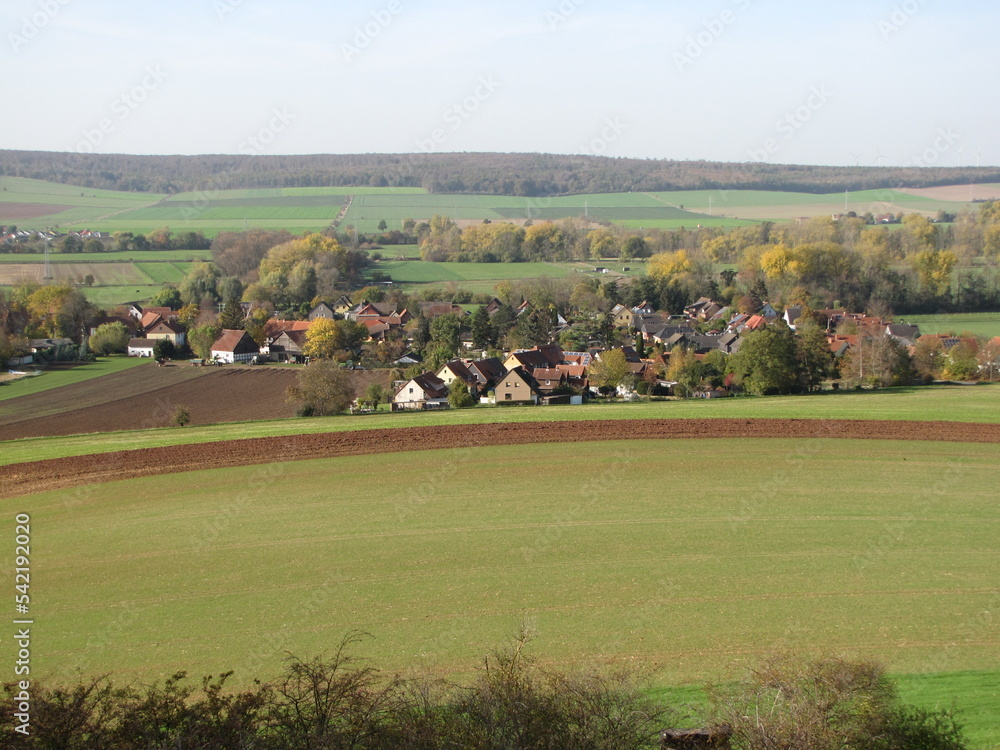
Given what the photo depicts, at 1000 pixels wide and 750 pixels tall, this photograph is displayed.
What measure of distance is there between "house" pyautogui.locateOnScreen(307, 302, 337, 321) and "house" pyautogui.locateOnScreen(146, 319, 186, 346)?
10.2 meters

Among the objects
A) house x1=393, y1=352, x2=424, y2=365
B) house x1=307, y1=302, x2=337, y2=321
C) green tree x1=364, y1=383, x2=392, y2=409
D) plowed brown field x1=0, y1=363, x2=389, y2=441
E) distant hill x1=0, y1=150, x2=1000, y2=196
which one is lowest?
plowed brown field x1=0, y1=363, x2=389, y2=441

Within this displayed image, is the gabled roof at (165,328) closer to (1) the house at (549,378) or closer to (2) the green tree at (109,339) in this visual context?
(2) the green tree at (109,339)

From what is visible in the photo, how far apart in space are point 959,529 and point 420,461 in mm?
11269

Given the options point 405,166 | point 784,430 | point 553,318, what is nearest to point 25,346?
point 553,318

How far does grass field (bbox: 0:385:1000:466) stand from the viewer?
75.9ft

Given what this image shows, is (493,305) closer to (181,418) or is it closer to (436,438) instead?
(181,418)

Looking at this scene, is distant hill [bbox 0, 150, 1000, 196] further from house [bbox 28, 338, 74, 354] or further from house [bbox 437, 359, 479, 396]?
house [bbox 437, 359, 479, 396]

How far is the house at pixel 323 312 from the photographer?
200ft

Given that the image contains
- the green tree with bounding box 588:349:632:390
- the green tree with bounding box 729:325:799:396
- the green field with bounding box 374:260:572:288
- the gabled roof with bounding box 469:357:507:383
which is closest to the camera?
the green tree with bounding box 729:325:799:396

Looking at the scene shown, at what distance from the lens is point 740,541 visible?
46.1ft

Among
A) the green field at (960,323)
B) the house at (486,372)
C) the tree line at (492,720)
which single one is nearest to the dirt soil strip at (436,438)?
the tree line at (492,720)

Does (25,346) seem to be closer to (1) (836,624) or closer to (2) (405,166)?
(1) (836,624)

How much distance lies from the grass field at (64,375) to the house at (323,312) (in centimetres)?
1439

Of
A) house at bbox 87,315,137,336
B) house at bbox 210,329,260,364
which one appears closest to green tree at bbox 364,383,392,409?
house at bbox 210,329,260,364
